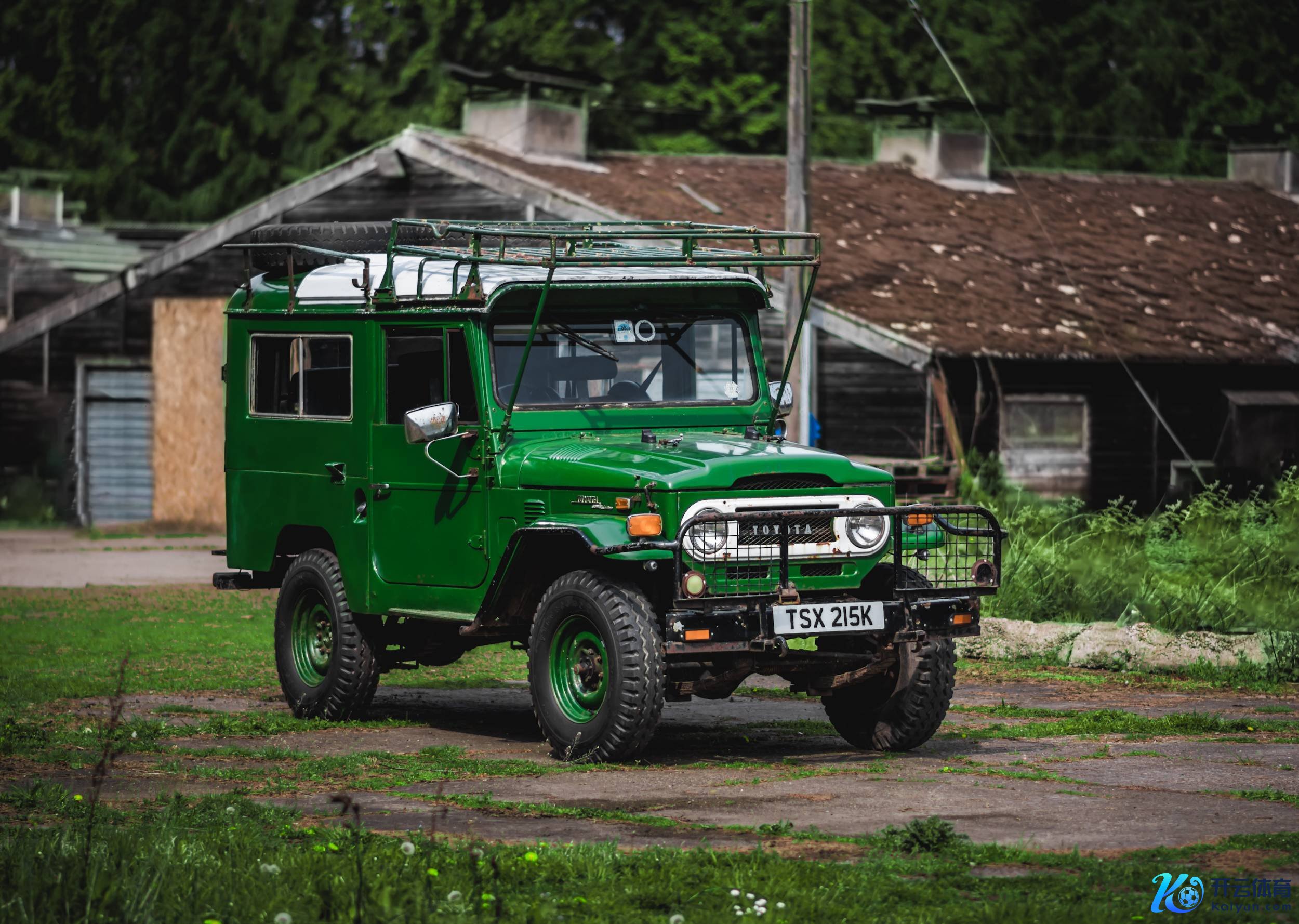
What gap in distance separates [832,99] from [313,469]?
35556 millimetres

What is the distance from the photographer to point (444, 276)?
11680mm

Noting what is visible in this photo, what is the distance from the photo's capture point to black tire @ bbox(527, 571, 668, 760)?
1004 cm

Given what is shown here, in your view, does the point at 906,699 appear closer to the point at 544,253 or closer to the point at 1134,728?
the point at 1134,728

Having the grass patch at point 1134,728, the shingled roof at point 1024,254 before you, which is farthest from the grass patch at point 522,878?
the shingled roof at point 1024,254

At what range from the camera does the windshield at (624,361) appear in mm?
11430

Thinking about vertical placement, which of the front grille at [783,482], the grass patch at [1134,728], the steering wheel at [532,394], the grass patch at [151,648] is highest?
the steering wheel at [532,394]

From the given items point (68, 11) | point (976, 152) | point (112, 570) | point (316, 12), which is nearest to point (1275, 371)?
point (976, 152)

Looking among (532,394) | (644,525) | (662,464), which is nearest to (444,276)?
(532,394)

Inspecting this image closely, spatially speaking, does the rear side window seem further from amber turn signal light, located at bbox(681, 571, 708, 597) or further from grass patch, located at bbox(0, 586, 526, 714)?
amber turn signal light, located at bbox(681, 571, 708, 597)

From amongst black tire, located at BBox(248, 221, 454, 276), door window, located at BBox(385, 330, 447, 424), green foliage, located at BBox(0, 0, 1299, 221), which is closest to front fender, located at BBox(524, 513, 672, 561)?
door window, located at BBox(385, 330, 447, 424)

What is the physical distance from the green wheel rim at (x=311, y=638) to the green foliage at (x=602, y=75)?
106 feet

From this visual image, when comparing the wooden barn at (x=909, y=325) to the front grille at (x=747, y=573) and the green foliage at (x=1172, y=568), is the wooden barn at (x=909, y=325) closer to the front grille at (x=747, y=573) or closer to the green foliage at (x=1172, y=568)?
the green foliage at (x=1172, y=568)

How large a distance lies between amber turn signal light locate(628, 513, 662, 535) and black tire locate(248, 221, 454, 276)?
3.41 m

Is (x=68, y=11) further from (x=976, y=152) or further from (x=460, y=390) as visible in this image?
(x=460, y=390)
